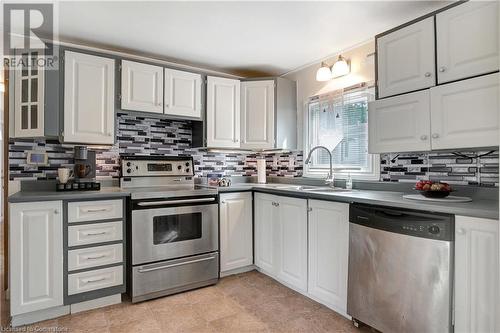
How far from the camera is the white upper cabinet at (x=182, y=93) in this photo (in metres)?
2.92

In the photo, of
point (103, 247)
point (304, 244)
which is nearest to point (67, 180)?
point (103, 247)

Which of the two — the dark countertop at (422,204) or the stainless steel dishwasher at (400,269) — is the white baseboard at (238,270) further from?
the stainless steel dishwasher at (400,269)

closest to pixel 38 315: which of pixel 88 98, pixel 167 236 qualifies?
pixel 167 236

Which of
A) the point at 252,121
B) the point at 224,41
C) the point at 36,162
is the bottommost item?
the point at 36,162

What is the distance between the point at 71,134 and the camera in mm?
2486

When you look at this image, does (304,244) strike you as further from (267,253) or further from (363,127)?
(363,127)

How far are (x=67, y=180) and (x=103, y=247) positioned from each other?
0.72 meters

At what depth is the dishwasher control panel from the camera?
5.05 ft

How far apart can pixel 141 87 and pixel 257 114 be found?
1254mm

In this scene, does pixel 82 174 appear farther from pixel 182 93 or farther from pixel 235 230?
pixel 235 230

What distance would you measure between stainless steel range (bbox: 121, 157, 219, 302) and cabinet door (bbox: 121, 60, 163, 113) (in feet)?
1.79

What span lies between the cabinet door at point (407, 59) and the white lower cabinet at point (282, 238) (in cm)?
111

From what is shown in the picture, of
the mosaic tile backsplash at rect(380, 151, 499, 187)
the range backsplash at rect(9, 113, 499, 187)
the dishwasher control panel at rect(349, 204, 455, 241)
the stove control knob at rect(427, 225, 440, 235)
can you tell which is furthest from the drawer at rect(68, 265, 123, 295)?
the mosaic tile backsplash at rect(380, 151, 499, 187)

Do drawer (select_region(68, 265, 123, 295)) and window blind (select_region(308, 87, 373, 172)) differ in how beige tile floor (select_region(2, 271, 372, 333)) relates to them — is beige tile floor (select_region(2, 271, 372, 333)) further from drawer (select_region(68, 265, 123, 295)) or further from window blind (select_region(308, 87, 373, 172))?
window blind (select_region(308, 87, 373, 172))
